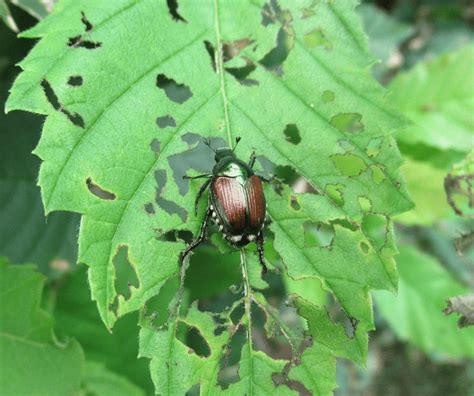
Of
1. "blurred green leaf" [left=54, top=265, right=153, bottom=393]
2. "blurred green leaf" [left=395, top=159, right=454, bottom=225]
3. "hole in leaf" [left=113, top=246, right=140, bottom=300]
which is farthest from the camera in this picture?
"blurred green leaf" [left=395, top=159, right=454, bottom=225]

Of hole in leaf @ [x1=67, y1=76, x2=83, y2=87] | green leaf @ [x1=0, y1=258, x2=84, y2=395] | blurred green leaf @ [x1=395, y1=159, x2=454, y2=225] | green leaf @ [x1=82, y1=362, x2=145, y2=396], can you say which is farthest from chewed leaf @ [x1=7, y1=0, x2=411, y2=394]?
blurred green leaf @ [x1=395, y1=159, x2=454, y2=225]

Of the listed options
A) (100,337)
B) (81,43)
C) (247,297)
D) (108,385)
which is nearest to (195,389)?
(108,385)

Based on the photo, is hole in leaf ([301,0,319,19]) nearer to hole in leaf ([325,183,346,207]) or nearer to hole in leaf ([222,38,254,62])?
hole in leaf ([222,38,254,62])

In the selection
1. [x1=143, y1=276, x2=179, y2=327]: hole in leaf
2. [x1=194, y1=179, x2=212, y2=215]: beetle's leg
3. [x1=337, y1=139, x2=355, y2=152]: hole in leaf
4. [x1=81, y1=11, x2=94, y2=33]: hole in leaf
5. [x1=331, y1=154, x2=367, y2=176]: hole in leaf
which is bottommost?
[x1=143, y1=276, x2=179, y2=327]: hole in leaf

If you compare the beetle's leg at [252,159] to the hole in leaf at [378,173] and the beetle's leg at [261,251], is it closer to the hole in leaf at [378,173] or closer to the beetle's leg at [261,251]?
the beetle's leg at [261,251]

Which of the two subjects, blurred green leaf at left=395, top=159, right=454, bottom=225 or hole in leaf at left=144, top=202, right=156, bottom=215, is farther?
blurred green leaf at left=395, top=159, right=454, bottom=225

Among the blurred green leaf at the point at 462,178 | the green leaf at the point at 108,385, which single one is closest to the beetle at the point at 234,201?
the blurred green leaf at the point at 462,178

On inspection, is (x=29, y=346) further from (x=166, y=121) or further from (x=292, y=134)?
(x=292, y=134)
